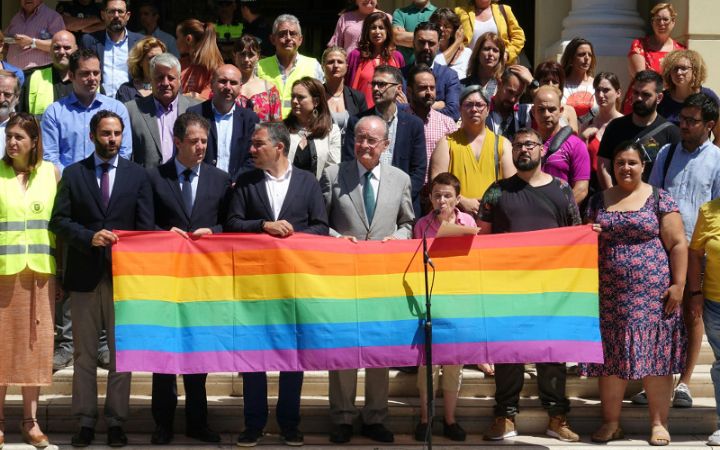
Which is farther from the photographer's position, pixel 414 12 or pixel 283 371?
pixel 414 12

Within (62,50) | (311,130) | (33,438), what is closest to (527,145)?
(311,130)

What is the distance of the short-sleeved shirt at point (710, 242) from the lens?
10.1 m

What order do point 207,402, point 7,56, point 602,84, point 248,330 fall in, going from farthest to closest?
point 7,56
point 602,84
point 207,402
point 248,330

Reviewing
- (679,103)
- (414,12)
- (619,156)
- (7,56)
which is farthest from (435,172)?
(7,56)

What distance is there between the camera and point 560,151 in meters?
11.4

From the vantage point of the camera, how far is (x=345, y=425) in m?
10.2

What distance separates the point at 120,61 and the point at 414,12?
10.1ft

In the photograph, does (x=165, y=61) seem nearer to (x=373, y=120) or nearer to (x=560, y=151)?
(x=373, y=120)

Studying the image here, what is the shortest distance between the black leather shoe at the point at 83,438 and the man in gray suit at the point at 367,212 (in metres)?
1.74

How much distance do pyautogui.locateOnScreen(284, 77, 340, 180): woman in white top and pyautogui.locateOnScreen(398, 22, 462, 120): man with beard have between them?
1546 millimetres

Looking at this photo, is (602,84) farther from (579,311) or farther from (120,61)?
(120,61)

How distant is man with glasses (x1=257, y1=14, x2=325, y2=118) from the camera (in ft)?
40.6

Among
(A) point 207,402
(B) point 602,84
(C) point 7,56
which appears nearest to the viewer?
(A) point 207,402

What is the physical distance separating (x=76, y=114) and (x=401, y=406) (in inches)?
139
